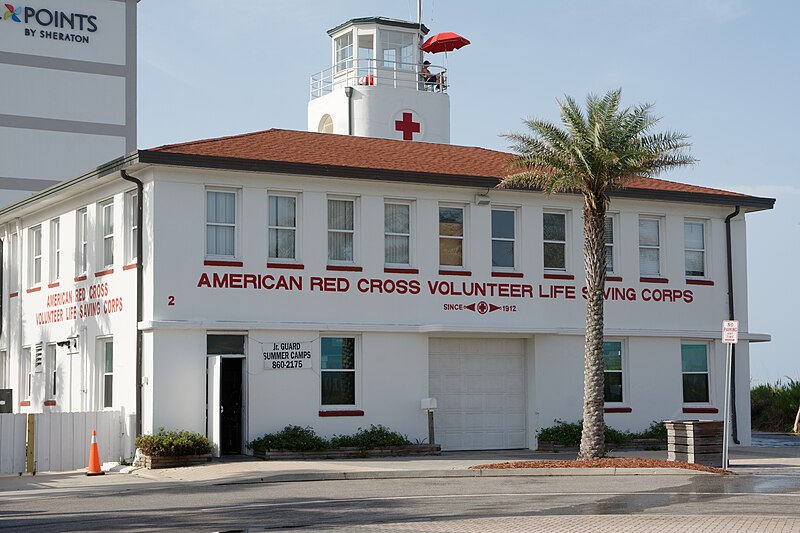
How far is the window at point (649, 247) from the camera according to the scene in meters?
30.5

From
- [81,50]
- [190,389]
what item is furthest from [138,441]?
[81,50]

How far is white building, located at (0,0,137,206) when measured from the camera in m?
56.8

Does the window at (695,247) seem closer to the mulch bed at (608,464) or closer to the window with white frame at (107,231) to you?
the mulch bed at (608,464)

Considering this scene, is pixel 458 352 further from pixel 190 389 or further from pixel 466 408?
pixel 190 389

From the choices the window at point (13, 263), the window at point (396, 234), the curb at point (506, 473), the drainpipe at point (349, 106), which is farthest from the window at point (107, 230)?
the drainpipe at point (349, 106)

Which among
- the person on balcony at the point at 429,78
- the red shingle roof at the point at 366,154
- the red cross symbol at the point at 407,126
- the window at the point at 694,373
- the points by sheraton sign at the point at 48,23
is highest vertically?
the points by sheraton sign at the point at 48,23

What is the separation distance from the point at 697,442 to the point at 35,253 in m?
17.2

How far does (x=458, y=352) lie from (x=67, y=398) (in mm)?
9073

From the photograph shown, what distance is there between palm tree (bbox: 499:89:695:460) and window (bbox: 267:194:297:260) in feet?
18.1

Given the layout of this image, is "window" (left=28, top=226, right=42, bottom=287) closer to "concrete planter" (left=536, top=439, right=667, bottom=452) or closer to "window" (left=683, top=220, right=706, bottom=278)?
"concrete planter" (left=536, top=439, right=667, bottom=452)

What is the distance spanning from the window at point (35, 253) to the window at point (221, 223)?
7329 mm

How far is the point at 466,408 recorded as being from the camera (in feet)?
92.8

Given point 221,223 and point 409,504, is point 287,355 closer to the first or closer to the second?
point 221,223

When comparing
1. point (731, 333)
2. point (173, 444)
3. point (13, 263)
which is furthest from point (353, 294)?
point (13, 263)
